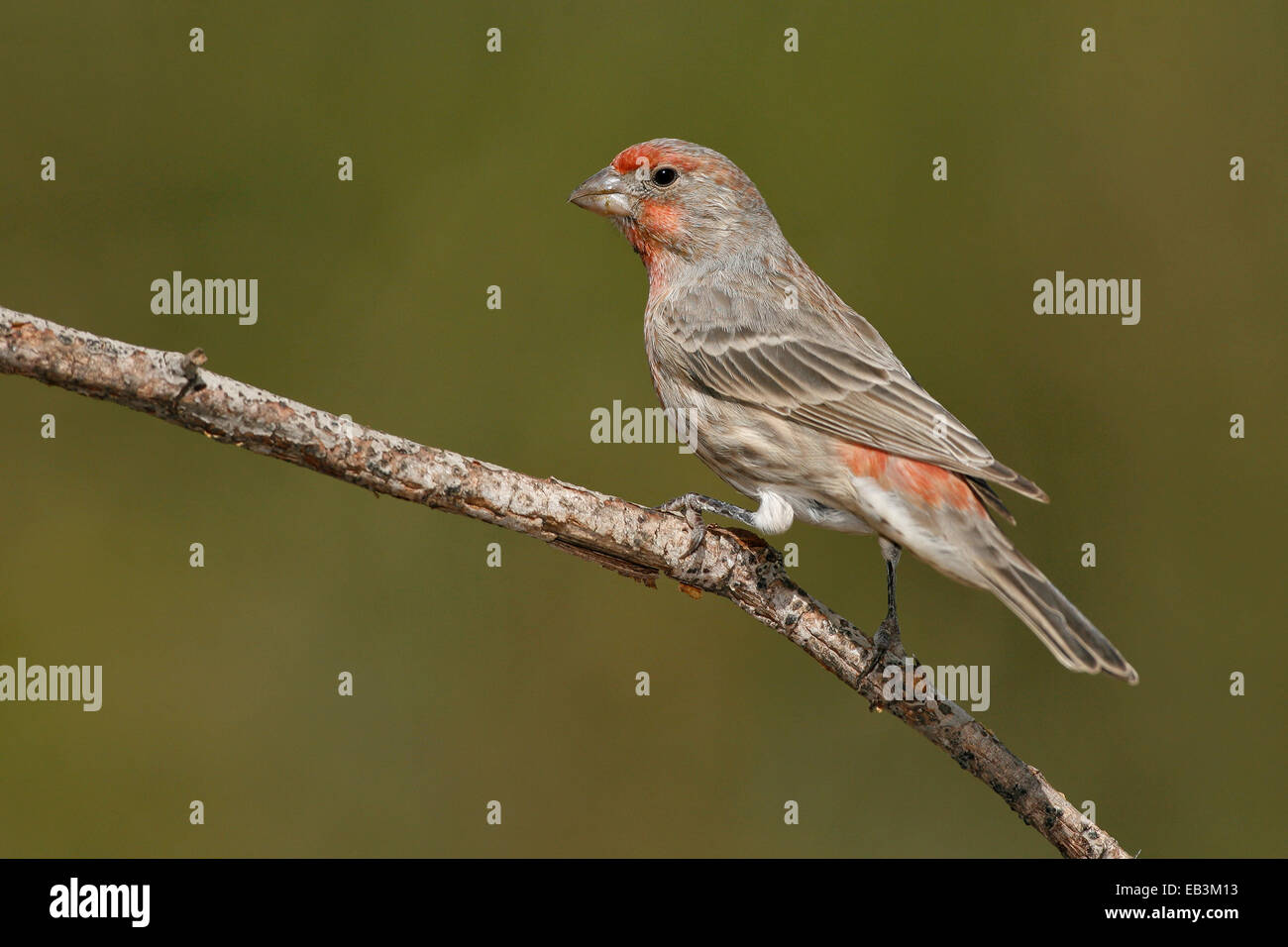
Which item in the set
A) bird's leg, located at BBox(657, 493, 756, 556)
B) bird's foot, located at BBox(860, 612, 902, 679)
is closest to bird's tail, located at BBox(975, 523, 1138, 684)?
bird's foot, located at BBox(860, 612, 902, 679)

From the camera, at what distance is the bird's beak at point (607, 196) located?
19.7 feet

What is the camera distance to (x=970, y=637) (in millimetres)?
7668

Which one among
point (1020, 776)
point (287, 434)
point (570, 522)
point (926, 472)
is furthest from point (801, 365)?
point (287, 434)

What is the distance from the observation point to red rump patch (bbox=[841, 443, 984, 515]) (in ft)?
15.6

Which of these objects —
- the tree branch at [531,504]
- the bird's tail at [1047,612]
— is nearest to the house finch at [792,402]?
the bird's tail at [1047,612]

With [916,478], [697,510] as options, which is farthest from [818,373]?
[697,510]

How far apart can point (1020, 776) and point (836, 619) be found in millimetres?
863

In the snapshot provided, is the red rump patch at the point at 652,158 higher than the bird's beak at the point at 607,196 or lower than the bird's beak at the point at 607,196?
higher

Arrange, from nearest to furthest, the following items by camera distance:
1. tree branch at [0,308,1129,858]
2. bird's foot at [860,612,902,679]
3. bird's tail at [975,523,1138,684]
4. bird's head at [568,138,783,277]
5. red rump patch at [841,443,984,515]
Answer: tree branch at [0,308,1129,858] < bird's tail at [975,523,1138,684] < bird's foot at [860,612,902,679] < red rump patch at [841,443,984,515] < bird's head at [568,138,783,277]

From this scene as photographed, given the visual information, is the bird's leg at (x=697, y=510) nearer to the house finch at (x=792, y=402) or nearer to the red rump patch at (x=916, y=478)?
the house finch at (x=792, y=402)

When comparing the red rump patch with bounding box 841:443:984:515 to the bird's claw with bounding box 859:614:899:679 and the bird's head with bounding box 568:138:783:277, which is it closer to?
the bird's claw with bounding box 859:614:899:679

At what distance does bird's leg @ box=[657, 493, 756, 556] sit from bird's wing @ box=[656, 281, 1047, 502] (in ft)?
1.74

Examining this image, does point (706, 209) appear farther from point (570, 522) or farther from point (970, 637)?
point (970, 637)

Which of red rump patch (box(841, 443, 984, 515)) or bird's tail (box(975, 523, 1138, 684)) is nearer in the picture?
bird's tail (box(975, 523, 1138, 684))
